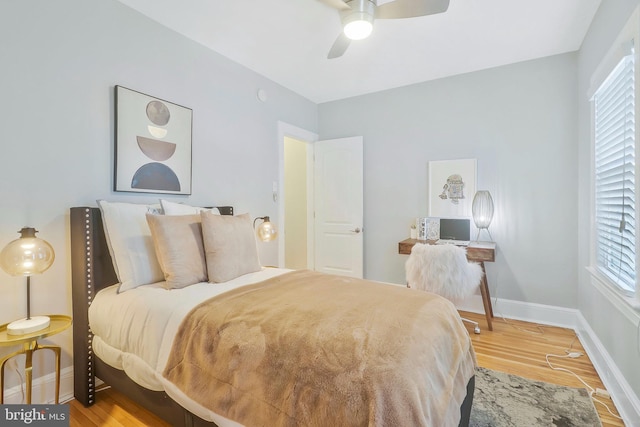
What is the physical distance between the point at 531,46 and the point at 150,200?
3540 mm

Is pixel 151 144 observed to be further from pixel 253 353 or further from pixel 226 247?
pixel 253 353

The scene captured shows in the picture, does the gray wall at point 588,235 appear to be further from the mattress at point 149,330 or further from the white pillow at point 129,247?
the white pillow at point 129,247

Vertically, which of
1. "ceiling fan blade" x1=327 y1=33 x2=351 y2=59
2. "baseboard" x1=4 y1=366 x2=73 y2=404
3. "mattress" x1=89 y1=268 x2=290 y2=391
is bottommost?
"baseboard" x1=4 y1=366 x2=73 y2=404

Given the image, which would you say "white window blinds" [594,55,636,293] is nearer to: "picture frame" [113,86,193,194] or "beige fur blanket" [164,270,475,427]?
"beige fur blanket" [164,270,475,427]

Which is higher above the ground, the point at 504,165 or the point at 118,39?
the point at 118,39

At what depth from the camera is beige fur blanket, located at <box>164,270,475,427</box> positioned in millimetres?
925

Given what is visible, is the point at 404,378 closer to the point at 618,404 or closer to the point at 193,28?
the point at 618,404

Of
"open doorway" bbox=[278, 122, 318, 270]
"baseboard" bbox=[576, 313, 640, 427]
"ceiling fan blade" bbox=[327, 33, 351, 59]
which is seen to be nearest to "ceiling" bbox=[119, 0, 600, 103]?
"ceiling fan blade" bbox=[327, 33, 351, 59]

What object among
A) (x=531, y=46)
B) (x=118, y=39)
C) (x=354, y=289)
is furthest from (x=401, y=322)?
(x=531, y=46)

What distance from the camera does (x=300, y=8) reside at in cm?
216

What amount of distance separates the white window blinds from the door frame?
282cm

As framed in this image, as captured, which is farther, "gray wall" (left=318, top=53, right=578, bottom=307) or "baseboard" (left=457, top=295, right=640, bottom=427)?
"gray wall" (left=318, top=53, right=578, bottom=307)

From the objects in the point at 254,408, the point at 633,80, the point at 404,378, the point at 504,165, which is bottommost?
the point at 254,408

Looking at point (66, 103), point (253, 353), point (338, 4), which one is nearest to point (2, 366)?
point (253, 353)
